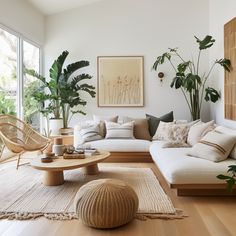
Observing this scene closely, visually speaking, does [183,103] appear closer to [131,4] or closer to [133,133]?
[133,133]

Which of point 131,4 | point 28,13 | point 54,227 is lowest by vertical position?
point 54,227

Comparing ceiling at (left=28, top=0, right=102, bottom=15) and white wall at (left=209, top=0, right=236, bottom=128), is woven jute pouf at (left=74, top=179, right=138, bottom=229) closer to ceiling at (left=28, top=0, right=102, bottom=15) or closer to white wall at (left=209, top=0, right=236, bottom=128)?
white wall at (left=209, top=0, right=236, bottom=128)

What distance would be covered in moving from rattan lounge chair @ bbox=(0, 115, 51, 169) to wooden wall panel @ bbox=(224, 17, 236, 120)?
3073 mm

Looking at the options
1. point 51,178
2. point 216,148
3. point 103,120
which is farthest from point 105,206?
point 103,120

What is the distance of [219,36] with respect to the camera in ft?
18.1

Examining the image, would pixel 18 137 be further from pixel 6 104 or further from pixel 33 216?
pixel 33 216

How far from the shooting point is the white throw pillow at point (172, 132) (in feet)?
15.9

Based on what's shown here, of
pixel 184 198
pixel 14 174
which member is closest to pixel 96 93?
pixel 14 174

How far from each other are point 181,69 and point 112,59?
164 cm

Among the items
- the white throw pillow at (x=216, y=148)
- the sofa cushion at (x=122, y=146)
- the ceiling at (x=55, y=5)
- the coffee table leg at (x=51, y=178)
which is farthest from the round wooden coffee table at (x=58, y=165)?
the ceiling at (x=55, y=5)

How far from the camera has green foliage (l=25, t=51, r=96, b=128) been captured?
233 inches

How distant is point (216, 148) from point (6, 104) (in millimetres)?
3683

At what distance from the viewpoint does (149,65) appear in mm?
6410

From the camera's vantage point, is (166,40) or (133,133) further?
(166,40)
